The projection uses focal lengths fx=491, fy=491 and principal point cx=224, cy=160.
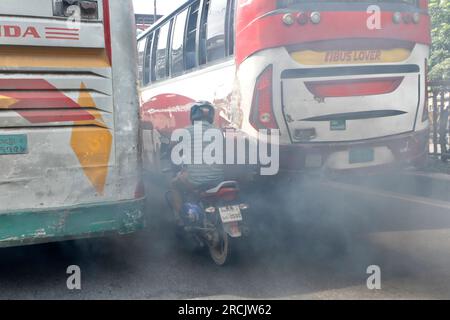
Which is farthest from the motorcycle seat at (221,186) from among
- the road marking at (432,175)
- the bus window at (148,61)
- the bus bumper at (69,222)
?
the bus window at (148,61)

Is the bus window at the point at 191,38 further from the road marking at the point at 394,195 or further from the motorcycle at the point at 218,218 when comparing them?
the motorcycle at the point at 218,218

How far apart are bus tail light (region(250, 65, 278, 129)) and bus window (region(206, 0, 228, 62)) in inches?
47.7

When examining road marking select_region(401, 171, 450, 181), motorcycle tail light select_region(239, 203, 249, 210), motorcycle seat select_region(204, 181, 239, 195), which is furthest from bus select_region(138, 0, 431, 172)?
road marking select_region(401, 171, 450, 181)

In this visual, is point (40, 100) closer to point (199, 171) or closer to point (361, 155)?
point (199, 171)

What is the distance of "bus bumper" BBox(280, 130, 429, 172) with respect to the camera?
5.77m

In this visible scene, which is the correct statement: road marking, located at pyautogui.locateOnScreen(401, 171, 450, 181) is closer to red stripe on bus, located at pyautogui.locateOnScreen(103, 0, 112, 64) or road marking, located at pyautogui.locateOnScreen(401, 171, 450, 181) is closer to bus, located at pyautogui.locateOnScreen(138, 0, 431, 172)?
bus, located at pyautogui.locateOnScreen(138, 0, 431, 172)

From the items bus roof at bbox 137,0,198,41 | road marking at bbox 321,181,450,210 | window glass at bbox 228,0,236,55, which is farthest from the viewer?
bus roof at bbox 137,0,198,41

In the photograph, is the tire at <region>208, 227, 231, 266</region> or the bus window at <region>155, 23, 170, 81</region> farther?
the bus window at <region>155, 23, 170, 81</region>

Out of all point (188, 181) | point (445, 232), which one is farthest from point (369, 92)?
point (188, 181)

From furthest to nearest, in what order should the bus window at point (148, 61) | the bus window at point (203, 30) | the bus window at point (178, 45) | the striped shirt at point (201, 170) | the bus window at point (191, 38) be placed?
the bus window at point (148, 61)
the bus window at point (178, 45)
the bus window at point (191, 38)
the bus window at point (203, 30)
the striped shirt at point (201, 170)

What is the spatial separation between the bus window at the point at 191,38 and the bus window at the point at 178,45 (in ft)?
0.83

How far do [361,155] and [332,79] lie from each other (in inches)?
39.6

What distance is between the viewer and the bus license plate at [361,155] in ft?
19.4
